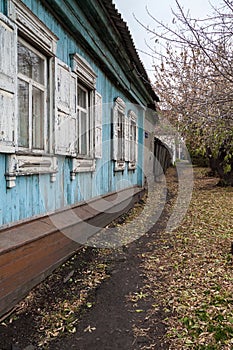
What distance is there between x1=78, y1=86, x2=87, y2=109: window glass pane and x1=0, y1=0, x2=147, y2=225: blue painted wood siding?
1.55 ft

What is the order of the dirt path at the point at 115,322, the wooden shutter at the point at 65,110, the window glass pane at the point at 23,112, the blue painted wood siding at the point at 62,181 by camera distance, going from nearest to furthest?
the dirt path at the point at 115,322
the blue painted wood siding at the point at 62,181
the window glass pane at the point at 23,112
the wooden shutter at the point at 65,110

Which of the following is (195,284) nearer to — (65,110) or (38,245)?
(38,245)

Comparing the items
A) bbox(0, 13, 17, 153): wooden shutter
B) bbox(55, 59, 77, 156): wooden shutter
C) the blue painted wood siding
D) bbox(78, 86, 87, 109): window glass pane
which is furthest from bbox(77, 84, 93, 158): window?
bbox(0, 13, 17, 153): wooden shutter

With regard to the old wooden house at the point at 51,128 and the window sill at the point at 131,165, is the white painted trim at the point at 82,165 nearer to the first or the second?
the old wooden house at the point at 51,128

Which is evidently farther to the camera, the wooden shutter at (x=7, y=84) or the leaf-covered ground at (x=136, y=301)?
the wooden shutter at (x=7, y=84)

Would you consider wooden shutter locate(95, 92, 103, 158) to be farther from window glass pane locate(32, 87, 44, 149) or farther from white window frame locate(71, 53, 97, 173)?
window glass pane locate(32, 87, 44, 149)

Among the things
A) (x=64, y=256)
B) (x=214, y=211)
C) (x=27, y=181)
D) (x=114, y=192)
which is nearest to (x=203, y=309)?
(x=64, y=256)

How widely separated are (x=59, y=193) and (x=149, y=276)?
1.48m

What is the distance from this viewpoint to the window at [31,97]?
310cm

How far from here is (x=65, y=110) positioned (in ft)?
12.6

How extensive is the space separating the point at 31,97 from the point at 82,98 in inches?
71.1

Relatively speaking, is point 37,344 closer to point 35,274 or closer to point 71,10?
point 35,274

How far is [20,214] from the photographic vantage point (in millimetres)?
2961

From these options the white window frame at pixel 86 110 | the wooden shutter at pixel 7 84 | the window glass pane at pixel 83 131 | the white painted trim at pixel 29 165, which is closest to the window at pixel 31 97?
the white painted trim at pixel 29 165
